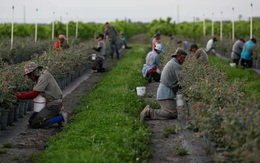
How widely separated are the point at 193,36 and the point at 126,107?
4070cm

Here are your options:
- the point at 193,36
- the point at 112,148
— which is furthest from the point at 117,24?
the point at 112,148

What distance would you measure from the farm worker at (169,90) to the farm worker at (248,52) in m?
11.7

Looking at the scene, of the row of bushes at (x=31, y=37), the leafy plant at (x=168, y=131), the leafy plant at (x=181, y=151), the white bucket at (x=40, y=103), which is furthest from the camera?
the row of bushes at (x=31, y=37)

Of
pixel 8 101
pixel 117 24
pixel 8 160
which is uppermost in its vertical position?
pixel 117 24

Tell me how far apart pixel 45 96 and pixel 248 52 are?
45.5 ft

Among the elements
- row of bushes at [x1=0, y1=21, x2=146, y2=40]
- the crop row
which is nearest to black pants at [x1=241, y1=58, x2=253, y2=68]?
the crop row

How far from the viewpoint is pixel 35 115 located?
404 inches

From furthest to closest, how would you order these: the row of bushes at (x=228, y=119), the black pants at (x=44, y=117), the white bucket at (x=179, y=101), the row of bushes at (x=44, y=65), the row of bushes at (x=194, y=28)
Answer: the row of bushes at (x=194, y=28) → the white bucket at (x=179, y=101) → the black pants at (x=44, y=117) → the row of bushes at (x=44, y=65) → the row of bushes at (x=228, y=119)

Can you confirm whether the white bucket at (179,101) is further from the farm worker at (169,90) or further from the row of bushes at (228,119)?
the row of bushes at (228,119)

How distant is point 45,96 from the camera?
10336 mm

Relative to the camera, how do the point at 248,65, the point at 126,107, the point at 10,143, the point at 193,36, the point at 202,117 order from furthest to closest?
the point at 193,36, the point at 248,65, the point at 126,107, the point at 10,143, the point at 202,117

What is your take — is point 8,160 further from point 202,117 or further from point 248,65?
point 248,65

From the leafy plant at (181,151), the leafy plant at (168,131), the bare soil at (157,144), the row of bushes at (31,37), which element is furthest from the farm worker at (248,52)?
the leafy plant at (181,151)

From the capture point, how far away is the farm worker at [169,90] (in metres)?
10.9
